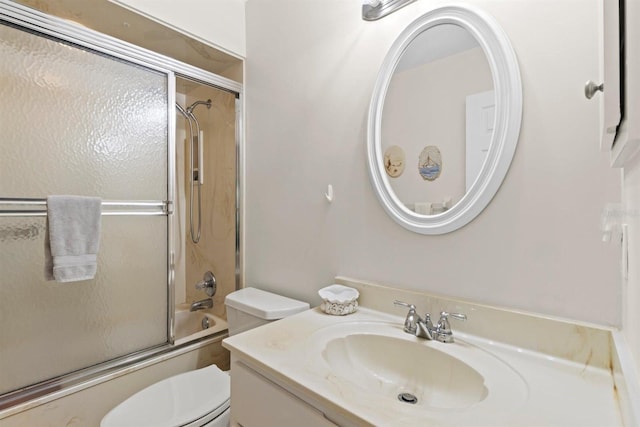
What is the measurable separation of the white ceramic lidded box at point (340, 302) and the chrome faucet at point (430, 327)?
236 millimetres

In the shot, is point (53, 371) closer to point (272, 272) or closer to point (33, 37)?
point (272, 272)

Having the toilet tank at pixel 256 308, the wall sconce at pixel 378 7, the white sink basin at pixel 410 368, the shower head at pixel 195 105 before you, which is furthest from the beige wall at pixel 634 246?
the shower head at pixel 195 105

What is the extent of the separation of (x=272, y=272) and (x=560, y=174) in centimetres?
132

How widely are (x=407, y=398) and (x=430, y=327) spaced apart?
22 centimetres

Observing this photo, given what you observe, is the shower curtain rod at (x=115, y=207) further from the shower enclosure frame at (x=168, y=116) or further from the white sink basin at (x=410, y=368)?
the white sink basin at (x=410, y=368)

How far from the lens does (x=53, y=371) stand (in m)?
1.33

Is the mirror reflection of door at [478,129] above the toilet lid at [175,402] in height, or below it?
above

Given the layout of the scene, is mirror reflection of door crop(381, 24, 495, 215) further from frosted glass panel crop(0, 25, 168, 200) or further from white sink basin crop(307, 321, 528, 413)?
frosted glass panel crop(0, 25, 168, 200)

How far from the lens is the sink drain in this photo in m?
0.89

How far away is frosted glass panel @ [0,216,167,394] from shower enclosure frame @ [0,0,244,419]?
0.11 ft

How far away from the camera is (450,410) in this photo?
Result: 65 cm

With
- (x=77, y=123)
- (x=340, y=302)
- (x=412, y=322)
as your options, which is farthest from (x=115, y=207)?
(x=412, y=322)

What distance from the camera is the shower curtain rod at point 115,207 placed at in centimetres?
122

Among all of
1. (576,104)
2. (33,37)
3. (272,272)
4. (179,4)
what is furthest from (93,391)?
(576,104)
